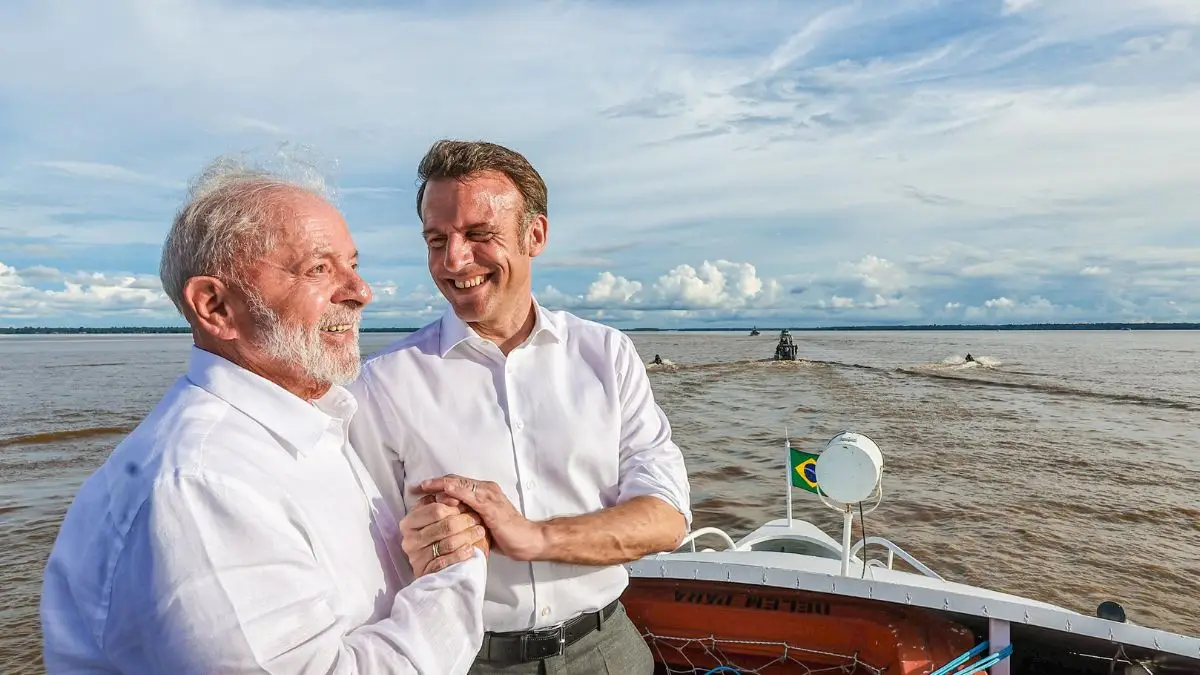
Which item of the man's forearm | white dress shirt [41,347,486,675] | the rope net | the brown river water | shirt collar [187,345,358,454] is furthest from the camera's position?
the brown river water

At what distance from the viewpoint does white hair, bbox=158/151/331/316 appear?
58.2 inches

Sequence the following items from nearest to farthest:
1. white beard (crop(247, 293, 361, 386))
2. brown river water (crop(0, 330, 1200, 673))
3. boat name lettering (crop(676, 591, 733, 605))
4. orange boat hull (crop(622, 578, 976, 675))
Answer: white beard (crop(247, 293, 361, 386)) < orange boat hull (crop(622, 578, 976, 675)) < boat name lettering (crop(676, 591, 733, 605)) < brown river water (crop(0, 330, 1200, 673))

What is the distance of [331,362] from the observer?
1615mm

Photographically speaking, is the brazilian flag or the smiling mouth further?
the brazilian flag

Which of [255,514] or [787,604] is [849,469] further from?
[255,514]

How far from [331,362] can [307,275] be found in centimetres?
20

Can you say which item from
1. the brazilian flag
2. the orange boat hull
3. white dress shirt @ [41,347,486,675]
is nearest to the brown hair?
white dress shirt @ [41,347,486,675]

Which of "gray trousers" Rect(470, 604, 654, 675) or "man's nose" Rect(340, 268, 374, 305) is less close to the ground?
"man's nose" Rect(340, 268, 374, 305)

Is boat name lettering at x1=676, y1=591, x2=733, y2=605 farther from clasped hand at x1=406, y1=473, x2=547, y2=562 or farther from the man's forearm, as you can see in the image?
clasped hand at x1=406, y1=473, x2=547, y2=562

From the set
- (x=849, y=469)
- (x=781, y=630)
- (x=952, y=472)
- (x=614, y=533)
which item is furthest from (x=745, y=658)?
(x=952, y=472)

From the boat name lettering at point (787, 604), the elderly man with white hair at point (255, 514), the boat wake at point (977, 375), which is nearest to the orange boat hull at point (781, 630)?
the boat name lettering at point (787, 604)

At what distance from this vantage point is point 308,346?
1.56 metres

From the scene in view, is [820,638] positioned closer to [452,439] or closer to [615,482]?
[615,482]

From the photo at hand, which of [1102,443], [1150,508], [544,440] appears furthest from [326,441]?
[1102,443]
